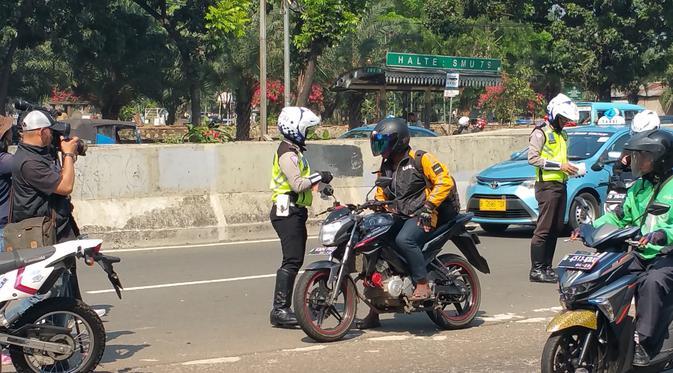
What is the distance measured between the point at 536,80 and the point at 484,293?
50246mm

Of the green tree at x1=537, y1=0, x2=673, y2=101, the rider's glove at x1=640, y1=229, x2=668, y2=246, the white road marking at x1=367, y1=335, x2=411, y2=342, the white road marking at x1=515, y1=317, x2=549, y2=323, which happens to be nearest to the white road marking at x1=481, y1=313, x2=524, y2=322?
the white road marking at x1=515, y1=317, x2=549, y2=323

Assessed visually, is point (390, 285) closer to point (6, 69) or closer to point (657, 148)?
point (657, 148)

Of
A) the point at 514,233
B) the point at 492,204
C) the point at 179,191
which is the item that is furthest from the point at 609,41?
the point at 179,191

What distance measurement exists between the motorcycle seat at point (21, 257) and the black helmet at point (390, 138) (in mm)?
2648

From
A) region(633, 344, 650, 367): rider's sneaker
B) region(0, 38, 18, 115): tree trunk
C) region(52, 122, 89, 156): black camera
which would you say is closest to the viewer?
region(633, 344, 650, 367): rider's sneaker

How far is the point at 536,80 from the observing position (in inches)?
2274

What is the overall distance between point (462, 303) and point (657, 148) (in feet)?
8.63

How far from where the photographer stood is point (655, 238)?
5309 millimetres

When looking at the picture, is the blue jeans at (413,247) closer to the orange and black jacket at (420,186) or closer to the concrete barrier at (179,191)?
the orange and black jacket at (420,186)

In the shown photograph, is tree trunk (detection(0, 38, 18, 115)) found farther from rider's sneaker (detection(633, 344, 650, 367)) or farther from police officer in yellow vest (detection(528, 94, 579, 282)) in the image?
rider's sneaker (detection(633, 344, 650, 367))

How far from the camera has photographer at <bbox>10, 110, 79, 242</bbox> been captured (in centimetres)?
640

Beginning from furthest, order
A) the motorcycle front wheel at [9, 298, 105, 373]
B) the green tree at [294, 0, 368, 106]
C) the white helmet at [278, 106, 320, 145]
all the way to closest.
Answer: the green tree at [294, 0, 368, 106] → the white helmet at [278, 106, 320, 145] → the motorcycle front wheel at [9, 298, 105, 373]

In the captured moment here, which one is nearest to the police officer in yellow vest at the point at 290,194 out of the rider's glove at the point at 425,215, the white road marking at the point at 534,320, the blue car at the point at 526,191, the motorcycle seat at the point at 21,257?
the rider's glove at the point at 425,215

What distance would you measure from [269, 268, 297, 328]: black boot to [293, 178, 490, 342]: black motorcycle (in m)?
0.41
